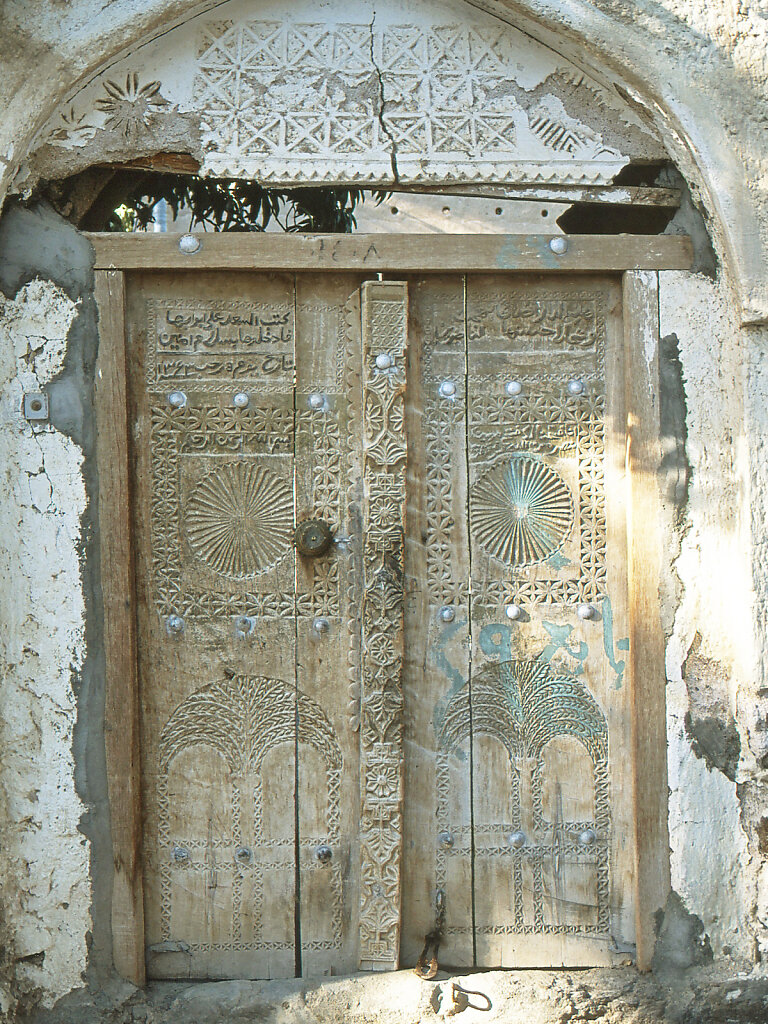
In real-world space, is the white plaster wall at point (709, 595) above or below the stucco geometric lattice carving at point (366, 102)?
below

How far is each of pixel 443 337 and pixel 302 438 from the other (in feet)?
1.60

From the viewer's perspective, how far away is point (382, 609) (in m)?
2.70

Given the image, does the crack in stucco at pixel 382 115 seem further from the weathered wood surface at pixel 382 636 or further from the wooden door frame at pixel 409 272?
the weathered wood surface at pixel 382 636

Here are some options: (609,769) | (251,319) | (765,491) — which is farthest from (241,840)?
(765,491)

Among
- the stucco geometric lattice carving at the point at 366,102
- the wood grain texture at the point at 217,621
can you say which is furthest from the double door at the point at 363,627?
the stucco geometric lattice carving at the point at 366,102

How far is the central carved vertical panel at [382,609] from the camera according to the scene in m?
2.68

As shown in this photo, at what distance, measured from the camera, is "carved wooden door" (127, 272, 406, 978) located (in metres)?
2.73

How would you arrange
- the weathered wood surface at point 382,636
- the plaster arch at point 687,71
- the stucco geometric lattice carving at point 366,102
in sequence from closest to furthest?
the plaster arch at point 687,71 < the stucco geometric lattice carving at point 366,102 < the weathered wood surface at point 382,636

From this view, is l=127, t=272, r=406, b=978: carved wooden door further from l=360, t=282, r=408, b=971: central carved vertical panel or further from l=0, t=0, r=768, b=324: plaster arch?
l=0, t=0, r=768, b=324: plaster arch

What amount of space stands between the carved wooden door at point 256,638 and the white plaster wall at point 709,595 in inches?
31.3

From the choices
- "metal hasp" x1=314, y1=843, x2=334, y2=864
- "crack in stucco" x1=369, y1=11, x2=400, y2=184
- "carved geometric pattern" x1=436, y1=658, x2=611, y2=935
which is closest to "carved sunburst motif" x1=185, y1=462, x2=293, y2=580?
"carved geometric pattern" x1=436, y1=658, x2=611, y2=935

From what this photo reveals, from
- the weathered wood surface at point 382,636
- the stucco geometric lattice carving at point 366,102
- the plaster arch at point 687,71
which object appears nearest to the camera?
the plaster arch at point 687,71

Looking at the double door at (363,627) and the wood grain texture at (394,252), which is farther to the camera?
the double door at (363,627)

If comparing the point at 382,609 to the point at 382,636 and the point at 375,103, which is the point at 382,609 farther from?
the point at 375,103
